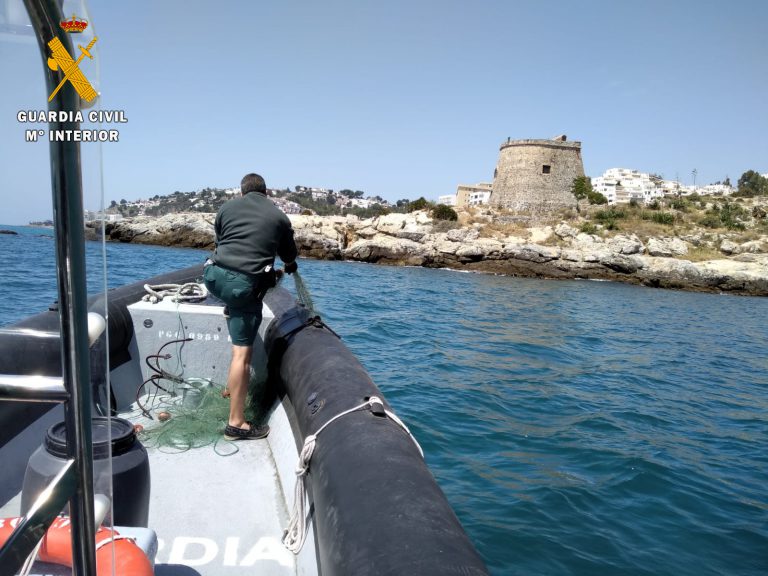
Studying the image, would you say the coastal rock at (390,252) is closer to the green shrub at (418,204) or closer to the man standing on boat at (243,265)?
the green shrub at (418,204)

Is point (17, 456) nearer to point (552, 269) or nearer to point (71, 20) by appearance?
point (71, 20)

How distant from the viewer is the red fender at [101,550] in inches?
41.1

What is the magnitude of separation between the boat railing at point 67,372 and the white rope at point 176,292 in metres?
3.47

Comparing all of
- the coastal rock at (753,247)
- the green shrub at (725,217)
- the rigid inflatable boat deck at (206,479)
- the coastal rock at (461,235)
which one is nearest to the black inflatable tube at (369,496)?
the rigid inflatable boat deck at (206,479)

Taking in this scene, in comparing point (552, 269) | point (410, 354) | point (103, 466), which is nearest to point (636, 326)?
point (410, 354)

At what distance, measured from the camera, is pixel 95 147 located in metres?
0.87

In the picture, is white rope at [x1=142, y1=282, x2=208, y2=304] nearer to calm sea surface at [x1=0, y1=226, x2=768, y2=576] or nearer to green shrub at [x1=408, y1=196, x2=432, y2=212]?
calm sea surface at [x1=0, y1=226, x2=768, y2=576]

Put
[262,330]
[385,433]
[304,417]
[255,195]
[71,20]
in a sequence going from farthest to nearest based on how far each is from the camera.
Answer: [262,330] < [255,195] < [304,417] < [385,433] < [71,20]

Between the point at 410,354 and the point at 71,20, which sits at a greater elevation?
the point at 71,20

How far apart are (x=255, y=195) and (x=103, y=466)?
98.6 inches

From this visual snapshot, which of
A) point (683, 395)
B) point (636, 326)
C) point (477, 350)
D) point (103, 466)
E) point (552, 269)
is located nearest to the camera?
point (103, 466)

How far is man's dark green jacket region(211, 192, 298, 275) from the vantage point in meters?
3.30

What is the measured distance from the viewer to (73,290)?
0.86 metres

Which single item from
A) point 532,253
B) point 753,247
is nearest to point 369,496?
point 532,253
